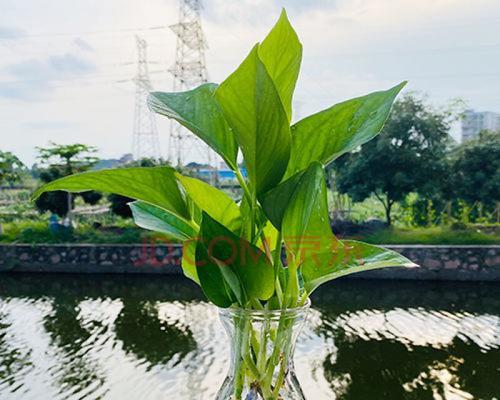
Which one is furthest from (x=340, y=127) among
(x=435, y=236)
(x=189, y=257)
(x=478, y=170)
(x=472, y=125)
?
(x=472, y=125)

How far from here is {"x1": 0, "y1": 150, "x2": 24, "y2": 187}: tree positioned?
227 inches

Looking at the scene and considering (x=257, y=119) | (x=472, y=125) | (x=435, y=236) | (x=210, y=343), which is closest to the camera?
A: (x=257, y=119)

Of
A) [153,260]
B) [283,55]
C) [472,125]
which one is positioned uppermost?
[472,125]

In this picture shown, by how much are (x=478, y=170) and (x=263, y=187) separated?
17.4 feet

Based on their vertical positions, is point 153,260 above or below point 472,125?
below

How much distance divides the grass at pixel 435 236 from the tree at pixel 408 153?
443 mm

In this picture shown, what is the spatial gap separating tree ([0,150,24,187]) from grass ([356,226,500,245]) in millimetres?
4211

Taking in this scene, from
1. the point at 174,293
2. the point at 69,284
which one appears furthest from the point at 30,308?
the point at 174,293

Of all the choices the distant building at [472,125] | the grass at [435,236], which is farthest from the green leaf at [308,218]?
the distant building at [472,125]

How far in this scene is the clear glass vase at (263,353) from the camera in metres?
0.39

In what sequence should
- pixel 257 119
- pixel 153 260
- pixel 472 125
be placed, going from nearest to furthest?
pixel 257 119 → pixel 153 260 → pixel 472 125

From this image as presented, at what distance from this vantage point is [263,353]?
40cm

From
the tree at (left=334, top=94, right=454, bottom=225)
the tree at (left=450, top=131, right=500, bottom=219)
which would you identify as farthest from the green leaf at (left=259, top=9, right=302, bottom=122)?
the tree at (left=450, top=131, right=500, bottom=219)

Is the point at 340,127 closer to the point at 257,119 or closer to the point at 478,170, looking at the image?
the point at 257,119
